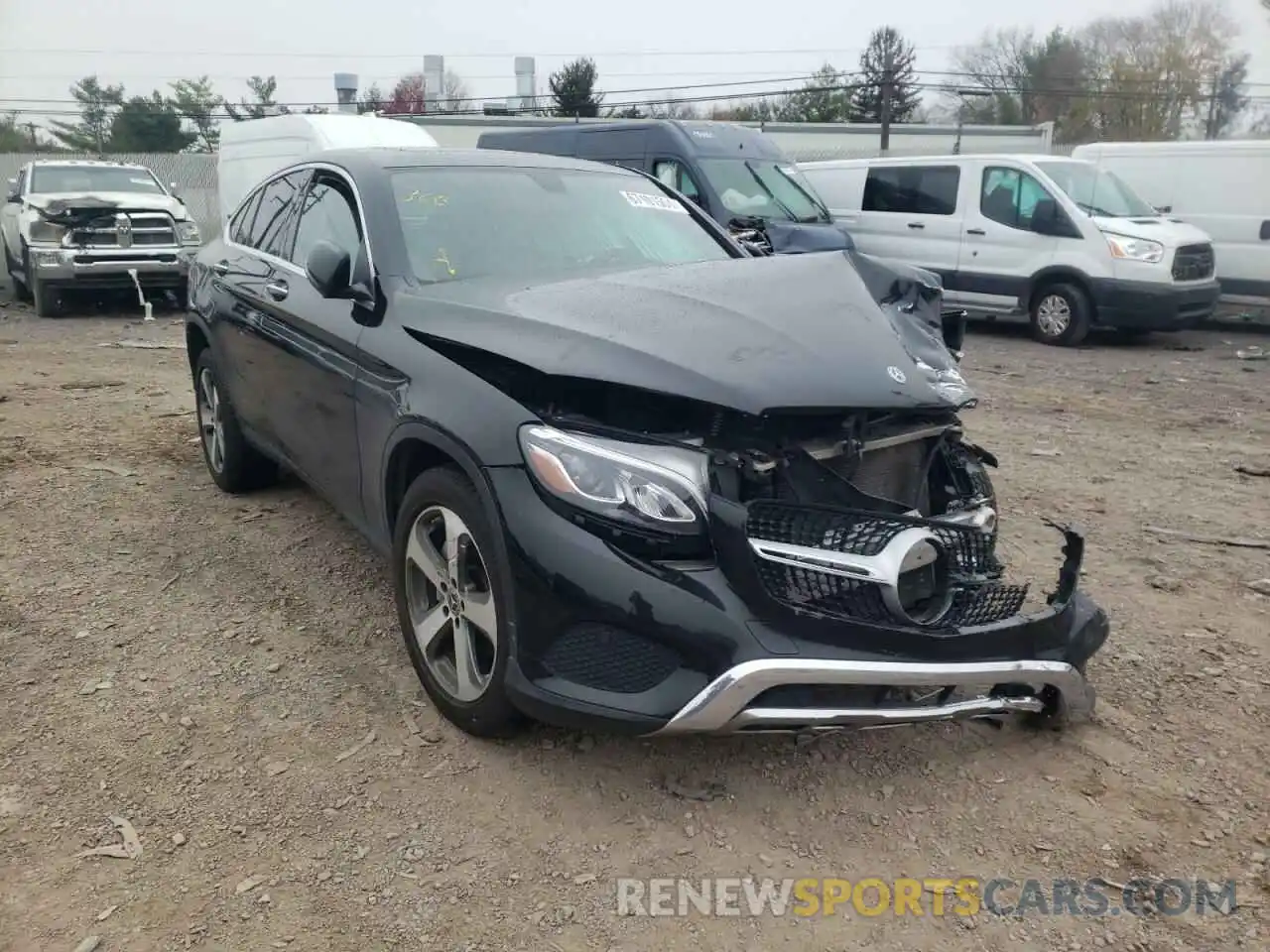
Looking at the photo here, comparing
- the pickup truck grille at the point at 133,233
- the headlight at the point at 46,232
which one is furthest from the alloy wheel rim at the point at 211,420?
the headlight at the point at 46,232

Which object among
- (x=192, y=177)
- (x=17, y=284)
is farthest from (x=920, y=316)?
(x=192, y=177)

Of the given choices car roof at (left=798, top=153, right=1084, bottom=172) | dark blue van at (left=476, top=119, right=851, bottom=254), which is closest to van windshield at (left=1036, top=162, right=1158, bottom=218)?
car roof at (left=798, top=153, right=1084, bottom=172)

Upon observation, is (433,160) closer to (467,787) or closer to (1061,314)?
(467,787)

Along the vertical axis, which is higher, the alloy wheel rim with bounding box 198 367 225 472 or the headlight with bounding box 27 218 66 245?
the headlight with bounding box 27 218 66 245

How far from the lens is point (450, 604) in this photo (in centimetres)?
300

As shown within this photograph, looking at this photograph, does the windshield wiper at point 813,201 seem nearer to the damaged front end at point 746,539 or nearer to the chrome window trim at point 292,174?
the chrome window trim at point 292,174

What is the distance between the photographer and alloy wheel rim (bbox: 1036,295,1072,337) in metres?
11.5

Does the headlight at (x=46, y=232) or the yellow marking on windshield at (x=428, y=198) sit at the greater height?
the yellow marking on windshield at (x=428, y=198)

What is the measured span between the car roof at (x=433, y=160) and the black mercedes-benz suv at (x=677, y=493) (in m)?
0.39

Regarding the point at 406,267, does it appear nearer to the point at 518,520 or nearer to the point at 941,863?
the point at 518,520

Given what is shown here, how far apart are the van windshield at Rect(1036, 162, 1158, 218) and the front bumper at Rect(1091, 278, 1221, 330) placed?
3.21 ft

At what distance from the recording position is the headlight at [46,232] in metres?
12.2

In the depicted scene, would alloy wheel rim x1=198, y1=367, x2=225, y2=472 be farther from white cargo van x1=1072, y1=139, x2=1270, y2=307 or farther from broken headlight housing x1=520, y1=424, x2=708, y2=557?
white cargo van x1=1072, y1=139, x2=1270, y2=307

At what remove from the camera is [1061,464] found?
6172 mm
